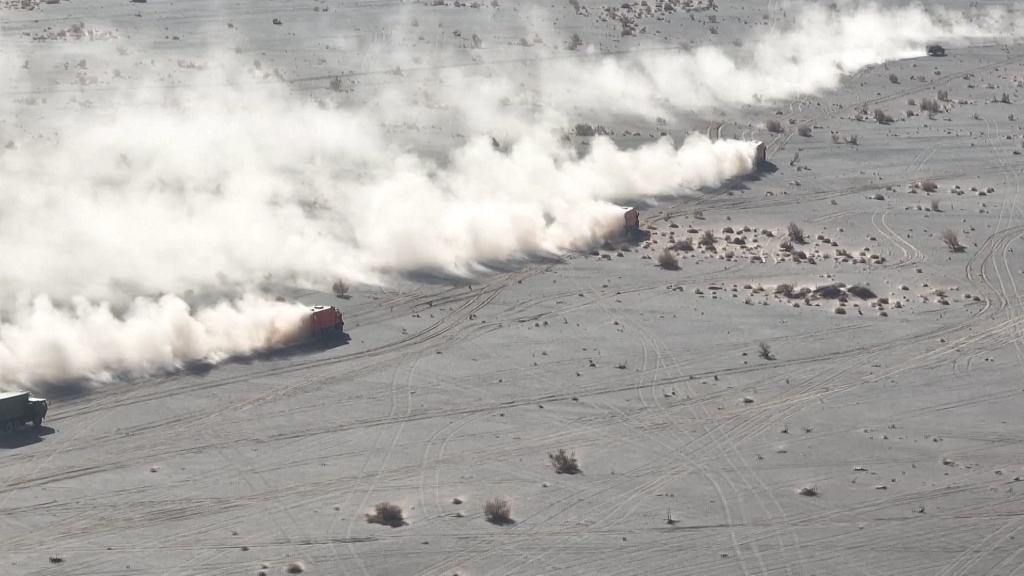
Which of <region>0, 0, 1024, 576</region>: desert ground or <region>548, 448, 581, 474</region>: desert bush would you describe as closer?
<region>0, 0, 1024, 576</region>: desert ground

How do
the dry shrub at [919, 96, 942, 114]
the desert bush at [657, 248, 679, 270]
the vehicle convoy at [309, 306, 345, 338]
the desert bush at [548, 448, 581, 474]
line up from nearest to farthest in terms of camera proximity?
the desert bush at [548, 448, 581, 474] < the vehicle convoy at [309, 306, 345, 338] < the desert bush at [657, 248, 679, 270] < the dry shrub at [919, 96, 942, 114]

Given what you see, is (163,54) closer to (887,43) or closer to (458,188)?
(458,188)

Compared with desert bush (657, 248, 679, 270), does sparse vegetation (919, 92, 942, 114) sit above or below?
above

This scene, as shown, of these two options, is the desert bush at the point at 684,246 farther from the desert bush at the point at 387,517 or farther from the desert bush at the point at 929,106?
the desert bush at the point at 929,106

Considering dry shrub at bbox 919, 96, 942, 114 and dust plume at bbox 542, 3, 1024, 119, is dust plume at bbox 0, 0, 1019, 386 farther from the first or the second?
dry shrub at bbox 919, 96, 942, 114

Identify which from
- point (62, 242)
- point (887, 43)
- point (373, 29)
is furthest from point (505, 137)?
point (887, 43)

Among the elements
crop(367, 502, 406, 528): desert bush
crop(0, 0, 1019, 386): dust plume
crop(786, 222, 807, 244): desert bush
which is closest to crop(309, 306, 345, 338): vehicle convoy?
crop(0, 0, 1019, 386): dust plume

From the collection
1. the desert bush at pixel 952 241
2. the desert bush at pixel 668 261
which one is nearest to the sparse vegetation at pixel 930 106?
the desert bush at pixel 952 241
